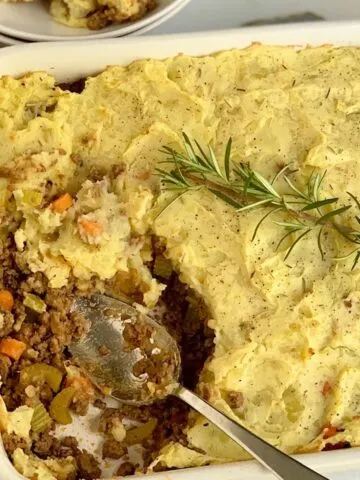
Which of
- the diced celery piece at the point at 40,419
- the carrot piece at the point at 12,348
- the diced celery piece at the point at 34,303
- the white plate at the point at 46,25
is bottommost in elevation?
the diced celery piece at the point at 40,419

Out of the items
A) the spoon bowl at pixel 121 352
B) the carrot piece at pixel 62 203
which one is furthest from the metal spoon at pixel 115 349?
the carrot piece at pixel 62 203

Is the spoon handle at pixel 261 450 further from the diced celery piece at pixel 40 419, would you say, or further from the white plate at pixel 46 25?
the white plate at pixel 46 25

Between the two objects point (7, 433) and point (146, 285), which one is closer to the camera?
point (7, 433)

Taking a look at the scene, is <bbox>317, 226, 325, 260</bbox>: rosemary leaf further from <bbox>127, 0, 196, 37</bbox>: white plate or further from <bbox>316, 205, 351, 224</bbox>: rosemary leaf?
<bbox>127, 0, 196, 37</bbox>: white plate

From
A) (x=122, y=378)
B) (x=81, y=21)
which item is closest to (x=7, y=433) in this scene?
(x=122, y=378)

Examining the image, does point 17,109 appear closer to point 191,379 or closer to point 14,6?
point 14,6

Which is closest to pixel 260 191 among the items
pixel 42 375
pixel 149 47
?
pixel 149 47

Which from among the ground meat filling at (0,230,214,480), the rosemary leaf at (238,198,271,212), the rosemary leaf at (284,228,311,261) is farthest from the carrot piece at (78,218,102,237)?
the rosemary leaf at (284,228,311,261)

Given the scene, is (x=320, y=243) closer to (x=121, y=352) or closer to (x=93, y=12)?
(x=121, y=352)
